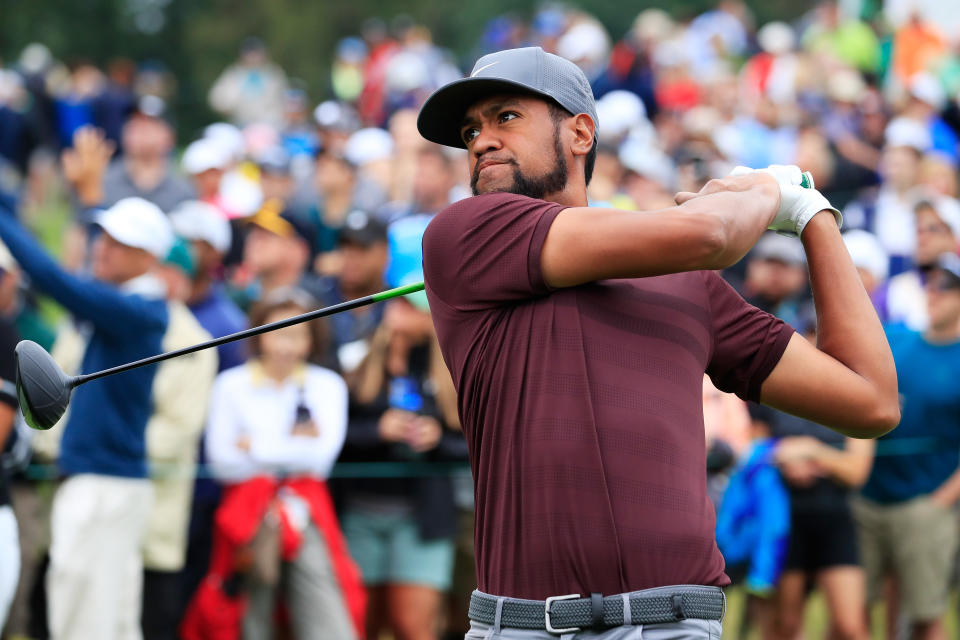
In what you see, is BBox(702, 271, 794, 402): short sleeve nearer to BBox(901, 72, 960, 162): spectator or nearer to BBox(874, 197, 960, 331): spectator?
BBox(874, 197, 960, 331): spectator

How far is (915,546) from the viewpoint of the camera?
863 centimetres

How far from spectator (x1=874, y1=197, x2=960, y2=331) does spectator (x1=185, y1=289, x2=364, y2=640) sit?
14.1 ft

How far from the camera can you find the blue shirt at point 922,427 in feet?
28.2

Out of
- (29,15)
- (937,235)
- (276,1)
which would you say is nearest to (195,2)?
(276,1)

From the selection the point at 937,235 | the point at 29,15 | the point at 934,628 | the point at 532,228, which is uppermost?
the point at 29,15

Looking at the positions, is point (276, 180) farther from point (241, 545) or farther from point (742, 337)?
point (742, 337)

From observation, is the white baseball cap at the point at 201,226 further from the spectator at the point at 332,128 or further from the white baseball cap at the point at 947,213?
the white baseball cap at the point at 947,213

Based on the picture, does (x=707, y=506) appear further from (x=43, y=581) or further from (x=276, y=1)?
(x=276, y=1)

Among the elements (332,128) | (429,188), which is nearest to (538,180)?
(429,188)

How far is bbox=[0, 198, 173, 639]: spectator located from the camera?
22.3ft

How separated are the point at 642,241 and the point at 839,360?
0.77m

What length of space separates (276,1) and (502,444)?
40392mm

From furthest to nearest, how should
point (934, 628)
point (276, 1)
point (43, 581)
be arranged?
point (276, 1) → point (934, 628) → point (43, 581)

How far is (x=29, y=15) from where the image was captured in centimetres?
3853
